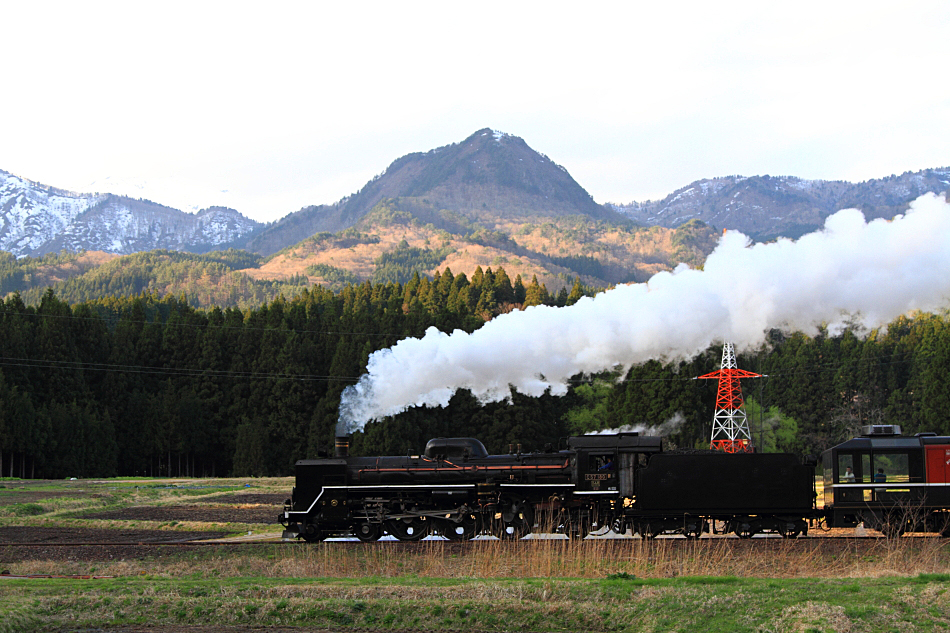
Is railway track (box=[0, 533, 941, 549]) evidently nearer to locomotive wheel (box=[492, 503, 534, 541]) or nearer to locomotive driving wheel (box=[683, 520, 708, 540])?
locomotive driving wheel (box=[683, 520, 708, 540])

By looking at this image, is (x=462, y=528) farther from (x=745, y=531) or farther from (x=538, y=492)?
(x=745, y=531)

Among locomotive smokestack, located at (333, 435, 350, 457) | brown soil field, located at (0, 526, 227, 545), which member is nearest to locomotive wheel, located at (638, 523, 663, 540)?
locomotive smokestack, located at (333, 435, 350, 457)

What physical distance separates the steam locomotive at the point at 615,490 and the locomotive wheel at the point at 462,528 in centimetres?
3

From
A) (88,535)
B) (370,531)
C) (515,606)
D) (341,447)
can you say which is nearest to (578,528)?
(370,531)

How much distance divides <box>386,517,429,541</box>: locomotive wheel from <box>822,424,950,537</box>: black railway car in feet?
43.7

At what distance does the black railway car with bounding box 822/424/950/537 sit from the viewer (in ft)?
90.6

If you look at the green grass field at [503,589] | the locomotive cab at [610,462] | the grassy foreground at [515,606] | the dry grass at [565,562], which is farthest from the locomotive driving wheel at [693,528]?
the grassy foreground at [515,606]

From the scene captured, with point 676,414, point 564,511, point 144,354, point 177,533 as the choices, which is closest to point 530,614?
point 564,511

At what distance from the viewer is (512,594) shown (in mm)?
16938

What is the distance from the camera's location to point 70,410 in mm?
86312

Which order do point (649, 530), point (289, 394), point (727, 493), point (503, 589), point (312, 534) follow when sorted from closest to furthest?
1. point (503, 589)
2. point (727, 493)
3. point (649, 530)
4. point (312, 534)
5. point (289, 394)

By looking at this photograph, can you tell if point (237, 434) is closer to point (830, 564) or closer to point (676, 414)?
point (676, 414)

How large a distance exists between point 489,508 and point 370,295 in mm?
128781

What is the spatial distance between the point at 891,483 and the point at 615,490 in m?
8.76
